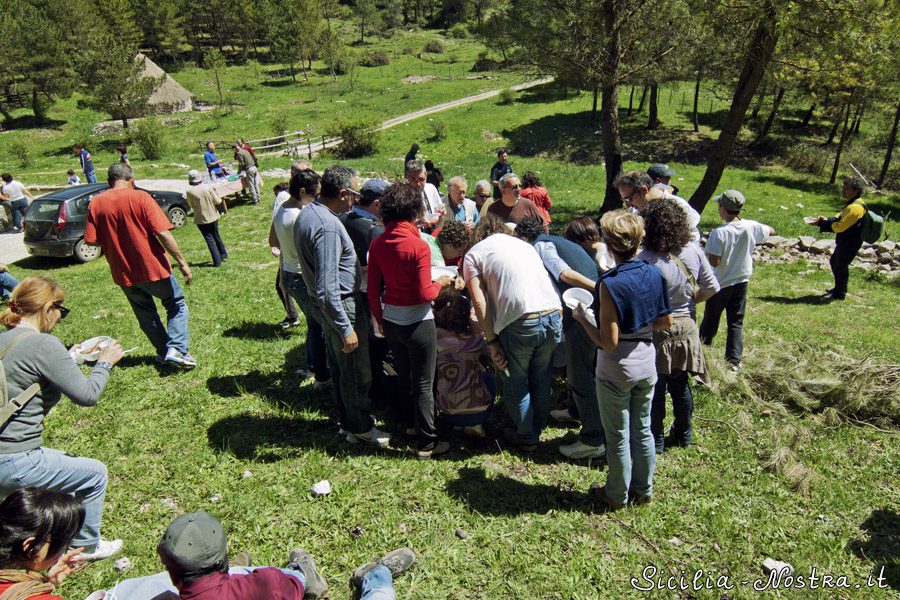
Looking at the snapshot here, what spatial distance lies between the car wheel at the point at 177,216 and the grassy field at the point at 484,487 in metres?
8.19

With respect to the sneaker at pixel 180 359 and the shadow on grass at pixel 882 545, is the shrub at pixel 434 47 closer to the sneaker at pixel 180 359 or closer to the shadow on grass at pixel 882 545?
the sneaker at pixel 180 359

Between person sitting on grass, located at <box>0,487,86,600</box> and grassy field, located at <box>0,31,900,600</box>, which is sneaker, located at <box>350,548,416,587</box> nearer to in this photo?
grassy field, located at <box>0,31,900,600</box>

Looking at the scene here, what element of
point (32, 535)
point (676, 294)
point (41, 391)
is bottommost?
point (32, 535)

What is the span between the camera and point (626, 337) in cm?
330

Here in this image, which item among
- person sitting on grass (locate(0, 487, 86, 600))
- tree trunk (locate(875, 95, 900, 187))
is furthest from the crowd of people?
tree trunk (locate(875, 95, 900, 187))

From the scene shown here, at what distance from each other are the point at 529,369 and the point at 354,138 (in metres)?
24.6

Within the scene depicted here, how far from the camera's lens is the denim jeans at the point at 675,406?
411cm

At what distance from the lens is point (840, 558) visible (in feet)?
11.0

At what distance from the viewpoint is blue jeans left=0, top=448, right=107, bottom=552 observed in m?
2.88

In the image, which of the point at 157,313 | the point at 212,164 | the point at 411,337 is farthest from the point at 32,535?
the point at 212,164

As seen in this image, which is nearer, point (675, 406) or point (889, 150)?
point (675, 406)

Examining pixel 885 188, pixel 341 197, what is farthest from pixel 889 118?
pixel 341 197

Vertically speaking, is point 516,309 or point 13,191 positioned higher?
point 516,309

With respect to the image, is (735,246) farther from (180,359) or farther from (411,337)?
(180,359)
